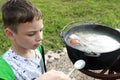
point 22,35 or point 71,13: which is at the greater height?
point 22,35

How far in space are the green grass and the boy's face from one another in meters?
2.64

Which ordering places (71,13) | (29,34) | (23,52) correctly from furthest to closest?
(71,13)
(23,52)
(29,34)

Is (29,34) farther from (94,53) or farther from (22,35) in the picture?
(94,53)

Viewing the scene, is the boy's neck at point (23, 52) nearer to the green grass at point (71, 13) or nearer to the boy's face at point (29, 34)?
the boy's face at point (29, 34)

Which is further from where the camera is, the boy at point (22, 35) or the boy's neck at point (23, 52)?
the boy's neck at point (23, 52)

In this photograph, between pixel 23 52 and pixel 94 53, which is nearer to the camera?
pixel 23 52

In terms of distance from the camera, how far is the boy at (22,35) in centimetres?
203

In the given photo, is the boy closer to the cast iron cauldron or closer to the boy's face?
the boy's face

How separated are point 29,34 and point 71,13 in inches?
161

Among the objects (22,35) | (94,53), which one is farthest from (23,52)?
(94,53)

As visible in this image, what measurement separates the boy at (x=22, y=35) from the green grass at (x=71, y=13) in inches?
103

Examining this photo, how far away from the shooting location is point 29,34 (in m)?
2.05

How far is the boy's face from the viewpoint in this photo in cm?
203

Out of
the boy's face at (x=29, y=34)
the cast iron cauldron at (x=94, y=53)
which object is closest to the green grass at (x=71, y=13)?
the cast iron cauldron at (x=94, y=53)
